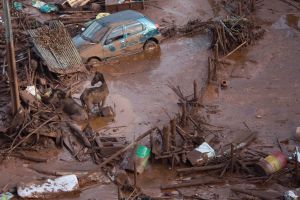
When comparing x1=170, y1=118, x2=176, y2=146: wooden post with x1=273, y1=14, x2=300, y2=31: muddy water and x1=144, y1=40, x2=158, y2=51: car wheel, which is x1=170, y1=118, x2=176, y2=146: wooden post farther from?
x1=273, y1=14, x2=300, y2=31: muddy water

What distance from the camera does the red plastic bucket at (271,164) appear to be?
12680 mm

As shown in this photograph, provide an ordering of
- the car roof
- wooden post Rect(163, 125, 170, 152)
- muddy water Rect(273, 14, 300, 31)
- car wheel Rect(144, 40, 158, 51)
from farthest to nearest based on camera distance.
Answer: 1. muddy water Rect(273, 14, 300, 31)
2. car wheel Rect(144, 40, 158, 51)
3. the car roof
4. wooden post Rect(163, 125, 170, 152)

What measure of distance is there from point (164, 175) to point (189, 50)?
25.4ft

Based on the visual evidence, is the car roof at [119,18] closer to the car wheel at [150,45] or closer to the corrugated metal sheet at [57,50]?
the car wheel at [150,45]

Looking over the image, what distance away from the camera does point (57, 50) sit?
17516mm

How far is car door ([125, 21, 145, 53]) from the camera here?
18.9 meters

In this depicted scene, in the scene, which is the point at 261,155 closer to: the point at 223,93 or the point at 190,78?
the point at 223,93

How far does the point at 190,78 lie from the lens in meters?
18.0

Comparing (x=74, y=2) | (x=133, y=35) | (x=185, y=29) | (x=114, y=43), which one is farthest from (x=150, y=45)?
(x=74, y=2)

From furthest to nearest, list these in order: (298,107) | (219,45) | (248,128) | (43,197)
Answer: (219,45)
(298,107)
(248,128)
(43,197)

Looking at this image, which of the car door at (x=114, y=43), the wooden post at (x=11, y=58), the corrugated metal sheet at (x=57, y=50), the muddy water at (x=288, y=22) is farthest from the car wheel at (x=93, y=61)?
the muddy water at (x=288, y=22)

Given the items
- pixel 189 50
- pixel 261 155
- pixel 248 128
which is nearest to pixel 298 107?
pixel 248 128

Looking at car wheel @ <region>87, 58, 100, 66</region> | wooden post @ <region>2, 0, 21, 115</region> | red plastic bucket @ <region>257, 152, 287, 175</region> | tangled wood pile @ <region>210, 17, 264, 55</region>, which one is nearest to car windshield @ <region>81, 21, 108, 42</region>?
car wheel @ <region>87, 58, 100, 66</region>

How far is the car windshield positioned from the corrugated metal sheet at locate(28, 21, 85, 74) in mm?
1010
